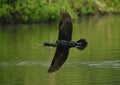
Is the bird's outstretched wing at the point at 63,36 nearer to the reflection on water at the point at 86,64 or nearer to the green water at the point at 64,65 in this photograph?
the green water at the point at 64,65

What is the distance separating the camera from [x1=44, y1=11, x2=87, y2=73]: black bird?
15.0 m

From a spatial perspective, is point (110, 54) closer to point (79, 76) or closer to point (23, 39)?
point (79, 76)

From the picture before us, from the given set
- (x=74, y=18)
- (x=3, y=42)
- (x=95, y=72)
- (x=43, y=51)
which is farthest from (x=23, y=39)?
(x=74, y=18)

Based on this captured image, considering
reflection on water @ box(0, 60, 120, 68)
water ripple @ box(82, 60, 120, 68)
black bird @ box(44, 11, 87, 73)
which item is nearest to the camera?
black bird @ box(44, 11, 87, 73)

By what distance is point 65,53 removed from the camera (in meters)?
15.4

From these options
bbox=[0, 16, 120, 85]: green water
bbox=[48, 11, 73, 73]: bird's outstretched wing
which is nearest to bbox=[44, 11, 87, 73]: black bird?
bbox=[48, 11, 73, 73]: bird's outstretched wing

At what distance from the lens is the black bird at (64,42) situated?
49.3 feet

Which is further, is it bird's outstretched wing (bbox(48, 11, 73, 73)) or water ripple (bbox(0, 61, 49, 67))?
water ripple (bbox(0, 61, 49, 67))

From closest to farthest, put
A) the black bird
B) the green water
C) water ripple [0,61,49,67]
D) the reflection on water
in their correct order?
the black bird
the green water
the reflection on water
water ripple [0,61,49,67]

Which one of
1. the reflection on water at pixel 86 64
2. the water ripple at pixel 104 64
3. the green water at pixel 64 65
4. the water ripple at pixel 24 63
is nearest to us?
the green water at pixel 64 65

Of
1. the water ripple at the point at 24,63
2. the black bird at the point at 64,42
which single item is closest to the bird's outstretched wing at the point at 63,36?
the black bird at the point at 64,42

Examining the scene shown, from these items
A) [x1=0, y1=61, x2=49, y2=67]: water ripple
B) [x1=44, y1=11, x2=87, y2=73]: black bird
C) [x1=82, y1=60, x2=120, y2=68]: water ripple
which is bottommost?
[x1=0, y1=61, x2=49, y2=67]: water ripple

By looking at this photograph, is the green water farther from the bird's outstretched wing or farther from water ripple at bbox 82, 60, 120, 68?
the bird's outstretched wing

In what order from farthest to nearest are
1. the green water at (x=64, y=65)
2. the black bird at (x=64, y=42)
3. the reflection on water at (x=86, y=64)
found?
1. the reflection on water at (x=86, y=64)
2. the green water at (x=64, y=65)
3. the black bird at (x=64, y=42)
